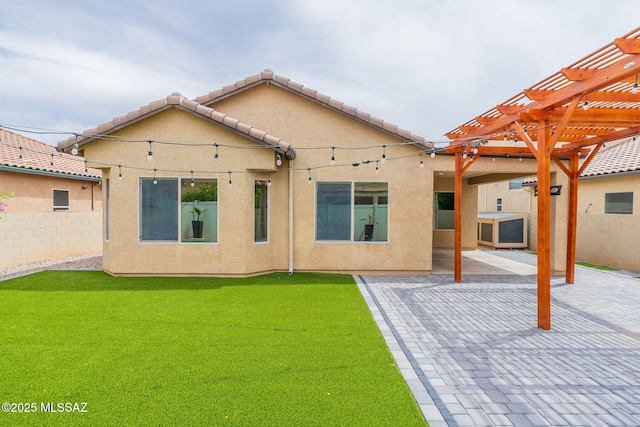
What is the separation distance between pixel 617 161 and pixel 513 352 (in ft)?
45.6

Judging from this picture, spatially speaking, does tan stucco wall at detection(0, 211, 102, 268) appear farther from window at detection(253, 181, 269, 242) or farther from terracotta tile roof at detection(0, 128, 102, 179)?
window at detection(253, 181, 269, 242)

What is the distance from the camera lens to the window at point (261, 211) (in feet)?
32.8

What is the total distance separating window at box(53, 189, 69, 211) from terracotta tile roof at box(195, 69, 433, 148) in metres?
9.24

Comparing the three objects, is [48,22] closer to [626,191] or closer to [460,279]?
[460,279]

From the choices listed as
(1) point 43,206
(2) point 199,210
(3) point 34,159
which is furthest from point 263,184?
(3) point 34,159

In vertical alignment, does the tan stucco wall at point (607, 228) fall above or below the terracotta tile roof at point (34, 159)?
below

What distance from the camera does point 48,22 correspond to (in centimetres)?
952

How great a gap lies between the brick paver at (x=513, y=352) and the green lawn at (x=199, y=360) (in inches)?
19.2

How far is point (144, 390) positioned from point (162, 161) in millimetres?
7141

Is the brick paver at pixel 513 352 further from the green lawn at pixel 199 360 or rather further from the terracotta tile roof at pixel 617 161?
the terracotta tile roof at pixel 617 161

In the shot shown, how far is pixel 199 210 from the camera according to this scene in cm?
974

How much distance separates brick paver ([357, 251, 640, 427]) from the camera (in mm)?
3615

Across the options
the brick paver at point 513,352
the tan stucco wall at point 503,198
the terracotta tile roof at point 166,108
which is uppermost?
the terracotta tile roof at point 166,108

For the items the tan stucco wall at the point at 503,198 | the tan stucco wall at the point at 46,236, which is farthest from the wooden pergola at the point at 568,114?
the tan stucco wall at the point at 503,198
